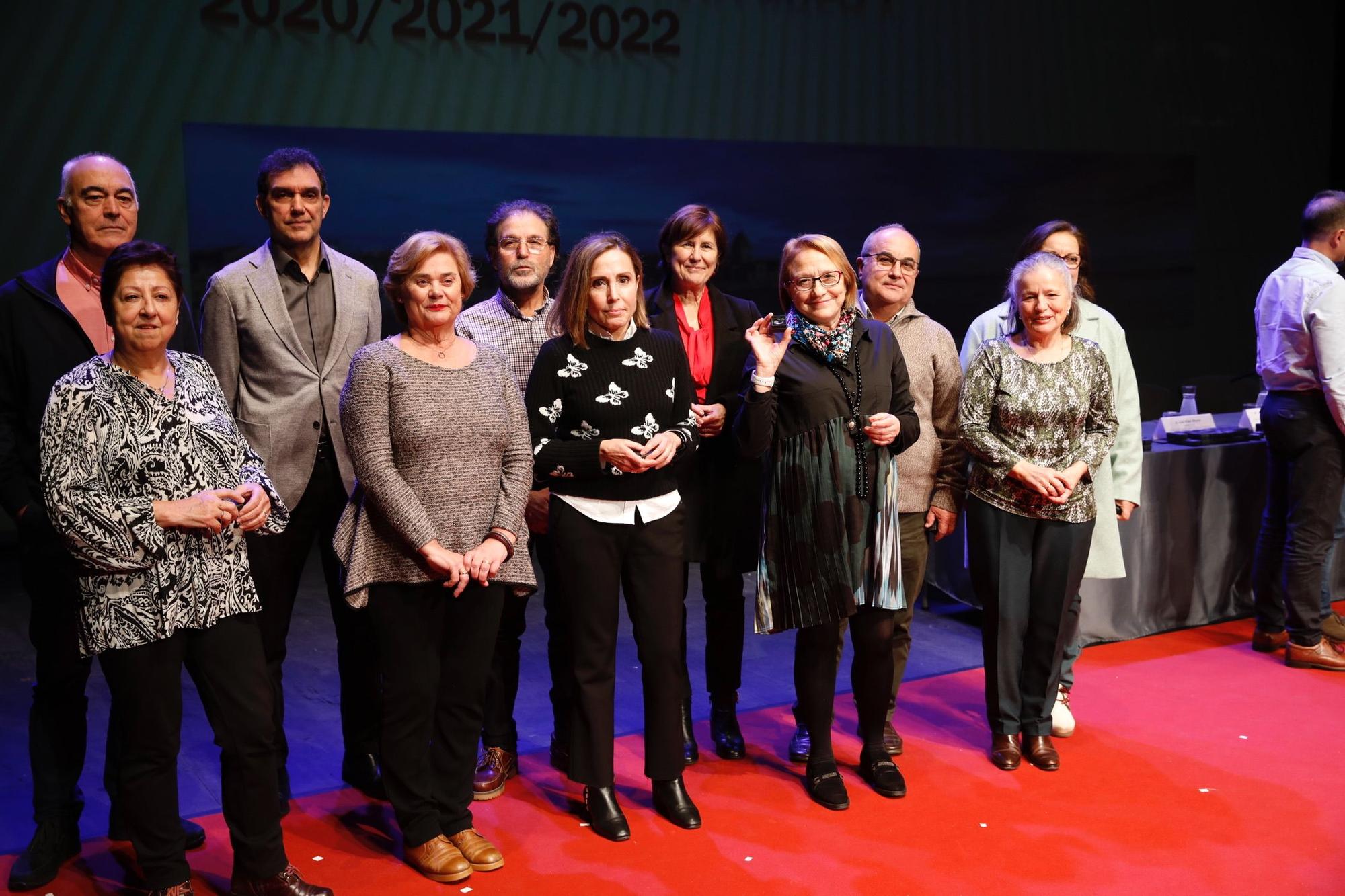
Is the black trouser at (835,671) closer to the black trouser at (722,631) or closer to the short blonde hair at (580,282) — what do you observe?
the black trouser at (722,631)

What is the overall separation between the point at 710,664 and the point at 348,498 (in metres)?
1.20

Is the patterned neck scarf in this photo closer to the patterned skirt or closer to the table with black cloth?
the patterned skirt

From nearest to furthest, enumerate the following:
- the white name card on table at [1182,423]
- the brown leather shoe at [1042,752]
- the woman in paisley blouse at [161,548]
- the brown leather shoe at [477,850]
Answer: the woman in paisley blouse at [161,548]
the brown leather shoe at [477,850]
the brown leather shoe at [1042,752]
the white name card on table at [1182,423]

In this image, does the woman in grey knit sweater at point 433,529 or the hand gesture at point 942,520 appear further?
the hand gesture at point 942,520

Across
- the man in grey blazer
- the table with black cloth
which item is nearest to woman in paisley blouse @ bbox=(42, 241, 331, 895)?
the man in grey blazer

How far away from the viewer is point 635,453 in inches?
114

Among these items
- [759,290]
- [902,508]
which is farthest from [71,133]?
[902,508]

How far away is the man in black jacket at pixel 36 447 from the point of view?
273 centimetres

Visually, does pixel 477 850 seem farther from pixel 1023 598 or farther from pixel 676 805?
pixel 1023 598

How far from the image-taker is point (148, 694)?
8.07 feet

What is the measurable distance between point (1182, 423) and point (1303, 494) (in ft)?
2.12

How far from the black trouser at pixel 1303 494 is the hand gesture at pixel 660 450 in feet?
8.68

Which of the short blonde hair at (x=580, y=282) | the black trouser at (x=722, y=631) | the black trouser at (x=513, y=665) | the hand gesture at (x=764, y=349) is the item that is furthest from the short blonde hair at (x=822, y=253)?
the black trouser at (x=513, y=665)

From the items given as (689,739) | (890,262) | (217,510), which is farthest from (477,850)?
(890,262)
